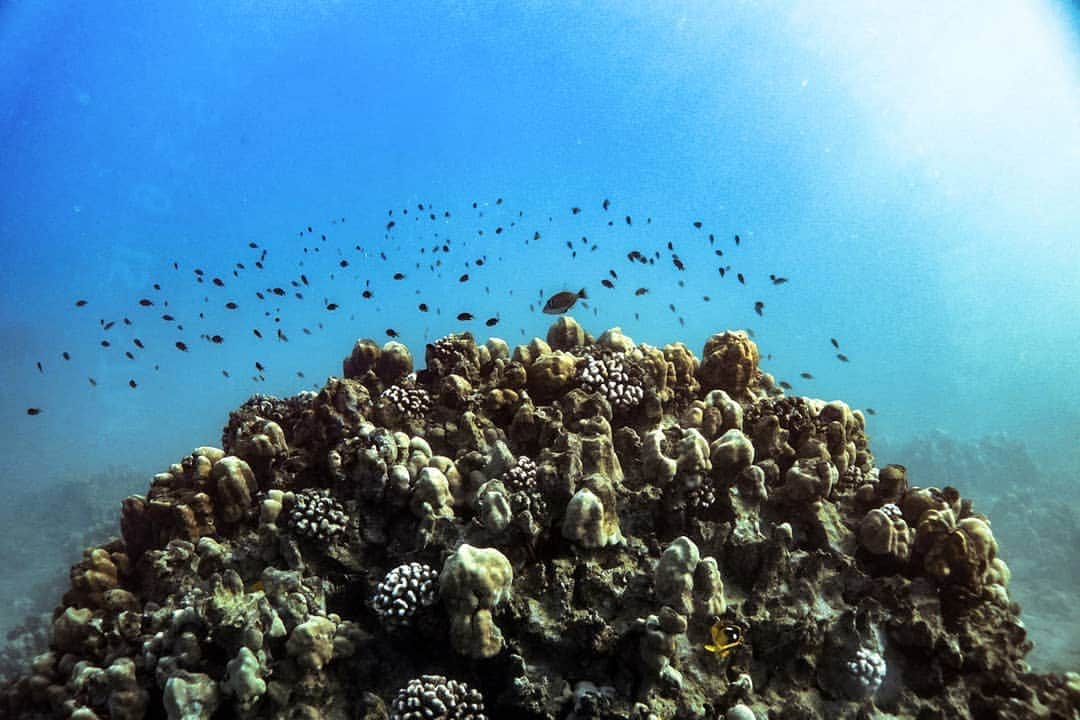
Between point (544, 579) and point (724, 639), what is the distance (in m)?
1.89

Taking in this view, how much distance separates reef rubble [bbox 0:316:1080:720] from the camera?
535 cm

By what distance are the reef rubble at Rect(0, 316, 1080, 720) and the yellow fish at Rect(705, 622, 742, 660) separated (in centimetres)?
3

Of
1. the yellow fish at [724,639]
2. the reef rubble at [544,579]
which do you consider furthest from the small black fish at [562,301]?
the yellow fish at [724,639]

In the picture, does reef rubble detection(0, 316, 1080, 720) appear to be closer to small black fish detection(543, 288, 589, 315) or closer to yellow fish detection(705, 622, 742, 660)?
yellow fish detection(705, 622, 742, 660)

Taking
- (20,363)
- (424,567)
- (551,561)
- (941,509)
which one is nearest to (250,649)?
(424,567)

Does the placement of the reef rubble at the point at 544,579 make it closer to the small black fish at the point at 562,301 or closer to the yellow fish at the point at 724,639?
the yellow fish at the point at 724,639

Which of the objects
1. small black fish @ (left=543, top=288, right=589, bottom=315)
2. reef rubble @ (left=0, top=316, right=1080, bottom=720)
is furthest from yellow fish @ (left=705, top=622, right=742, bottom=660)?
small black fish @ (left=543, top=288, right=589, bottom=315)

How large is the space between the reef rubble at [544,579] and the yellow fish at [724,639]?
28 mm

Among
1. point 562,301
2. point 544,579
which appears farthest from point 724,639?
point 562,301

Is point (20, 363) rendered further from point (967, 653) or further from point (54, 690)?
point (967, 653)

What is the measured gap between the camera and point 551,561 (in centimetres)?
602

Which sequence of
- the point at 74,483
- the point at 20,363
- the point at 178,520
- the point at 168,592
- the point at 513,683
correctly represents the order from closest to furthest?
the point at 513,683 < the point at 168,592 < the point at 178,520 < the point at 74,483 < the point at 20,363

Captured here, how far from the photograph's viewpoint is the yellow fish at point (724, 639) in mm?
5496

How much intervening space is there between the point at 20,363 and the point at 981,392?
153 m
